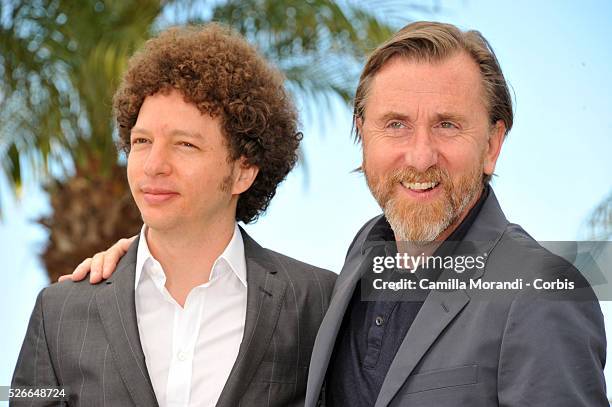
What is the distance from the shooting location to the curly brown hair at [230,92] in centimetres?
309

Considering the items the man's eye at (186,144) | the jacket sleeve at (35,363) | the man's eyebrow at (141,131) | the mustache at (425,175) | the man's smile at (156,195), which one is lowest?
the jacket sleeve at (35,363)

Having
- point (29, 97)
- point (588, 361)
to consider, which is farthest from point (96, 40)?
point (588, 361)

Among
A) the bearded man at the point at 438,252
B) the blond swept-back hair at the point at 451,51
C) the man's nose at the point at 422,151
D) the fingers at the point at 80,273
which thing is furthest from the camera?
the fingers at the point at 80,273

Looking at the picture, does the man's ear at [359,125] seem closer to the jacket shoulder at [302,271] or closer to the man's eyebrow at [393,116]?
the man's eyebrow at [393,116]

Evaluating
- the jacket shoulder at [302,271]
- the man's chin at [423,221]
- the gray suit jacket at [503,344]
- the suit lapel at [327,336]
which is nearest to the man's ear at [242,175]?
the jacket shoulder at [302,271]

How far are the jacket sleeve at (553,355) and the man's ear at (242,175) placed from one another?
1.22m

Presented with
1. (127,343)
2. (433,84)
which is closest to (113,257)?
(127,343)

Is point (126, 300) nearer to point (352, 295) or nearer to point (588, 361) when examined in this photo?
point (352, 295)

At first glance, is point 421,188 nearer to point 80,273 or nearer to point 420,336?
point 420,336

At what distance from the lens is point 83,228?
274 inches

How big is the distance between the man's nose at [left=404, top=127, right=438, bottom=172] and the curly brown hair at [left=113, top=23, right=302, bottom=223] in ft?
2.13

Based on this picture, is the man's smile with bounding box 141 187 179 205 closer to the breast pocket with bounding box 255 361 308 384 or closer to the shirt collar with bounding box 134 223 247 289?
the shirt collar with bounding box 134 223 247 289

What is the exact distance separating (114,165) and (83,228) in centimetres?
59

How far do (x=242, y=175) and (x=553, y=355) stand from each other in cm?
142
